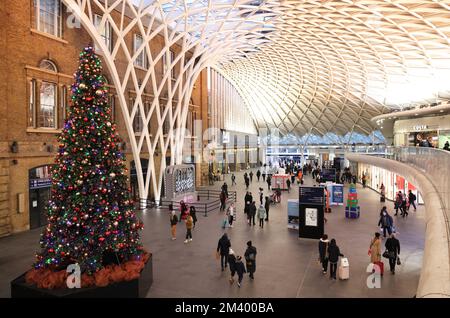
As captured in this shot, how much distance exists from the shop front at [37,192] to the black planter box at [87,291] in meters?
11.3

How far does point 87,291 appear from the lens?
885 centimetres

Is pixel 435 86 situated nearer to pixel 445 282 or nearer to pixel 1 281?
pixel 445 282

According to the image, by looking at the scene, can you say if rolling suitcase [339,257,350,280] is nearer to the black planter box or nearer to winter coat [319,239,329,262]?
winter coat [319,239,329,262]

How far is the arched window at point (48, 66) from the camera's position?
1980 centimetres

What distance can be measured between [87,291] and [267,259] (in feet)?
23.0

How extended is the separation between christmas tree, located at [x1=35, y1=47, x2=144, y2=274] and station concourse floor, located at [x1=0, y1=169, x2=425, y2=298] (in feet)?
6.82

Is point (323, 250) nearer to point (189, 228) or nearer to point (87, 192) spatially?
point (189, 228)

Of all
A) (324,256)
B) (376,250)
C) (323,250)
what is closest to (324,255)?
(324,256)

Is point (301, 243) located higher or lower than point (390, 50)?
lower

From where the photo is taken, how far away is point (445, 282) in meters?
3.94

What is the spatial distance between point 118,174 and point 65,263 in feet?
9.81

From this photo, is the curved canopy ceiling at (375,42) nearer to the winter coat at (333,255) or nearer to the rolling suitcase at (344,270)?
the winter coat at (333,255)

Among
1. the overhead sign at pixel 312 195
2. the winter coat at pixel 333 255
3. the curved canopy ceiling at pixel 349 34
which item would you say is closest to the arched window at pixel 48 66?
the curved canopy ceiling at pixel 349 34
